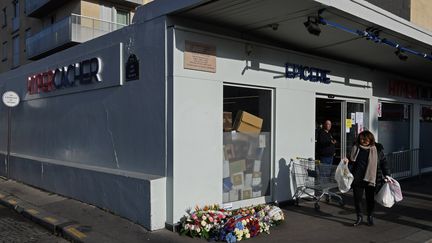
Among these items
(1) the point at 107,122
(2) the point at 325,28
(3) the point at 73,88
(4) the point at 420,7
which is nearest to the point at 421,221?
(2) the point at 325,28

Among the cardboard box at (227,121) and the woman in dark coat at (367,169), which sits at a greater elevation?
the cardboard box at (227,121)

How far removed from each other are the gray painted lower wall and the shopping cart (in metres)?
2.96

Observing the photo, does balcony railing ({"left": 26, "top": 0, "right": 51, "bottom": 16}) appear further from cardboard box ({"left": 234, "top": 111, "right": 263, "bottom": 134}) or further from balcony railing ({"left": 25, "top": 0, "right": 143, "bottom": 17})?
cardboard box ({"left": 234, "top": 111, "right": 263, "bottom": 134})

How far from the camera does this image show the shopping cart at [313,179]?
7.53 m

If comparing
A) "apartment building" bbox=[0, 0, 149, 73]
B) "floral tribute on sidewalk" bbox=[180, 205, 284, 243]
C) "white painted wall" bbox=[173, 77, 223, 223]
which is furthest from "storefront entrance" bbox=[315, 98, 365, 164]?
"apartment building" bbox=[0, 0, 149, 73]

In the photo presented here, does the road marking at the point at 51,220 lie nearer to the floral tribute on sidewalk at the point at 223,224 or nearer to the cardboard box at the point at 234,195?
the floral tribute on sidewalk at the point at 223,224

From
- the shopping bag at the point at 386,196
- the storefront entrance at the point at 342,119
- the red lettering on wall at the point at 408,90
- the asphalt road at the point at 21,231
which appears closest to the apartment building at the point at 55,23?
the red lettering on wall at the point at 408,90

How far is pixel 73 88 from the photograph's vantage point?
8930 millimetres

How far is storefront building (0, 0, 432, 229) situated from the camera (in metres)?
6.16

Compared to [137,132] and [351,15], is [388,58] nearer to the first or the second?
[351,15]

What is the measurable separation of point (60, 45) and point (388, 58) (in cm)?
2266

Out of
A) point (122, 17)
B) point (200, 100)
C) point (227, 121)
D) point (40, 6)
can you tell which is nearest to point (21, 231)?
point (200, 100)

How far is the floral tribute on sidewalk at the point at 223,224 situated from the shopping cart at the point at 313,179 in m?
1.66

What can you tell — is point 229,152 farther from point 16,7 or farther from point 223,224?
point 16,7
